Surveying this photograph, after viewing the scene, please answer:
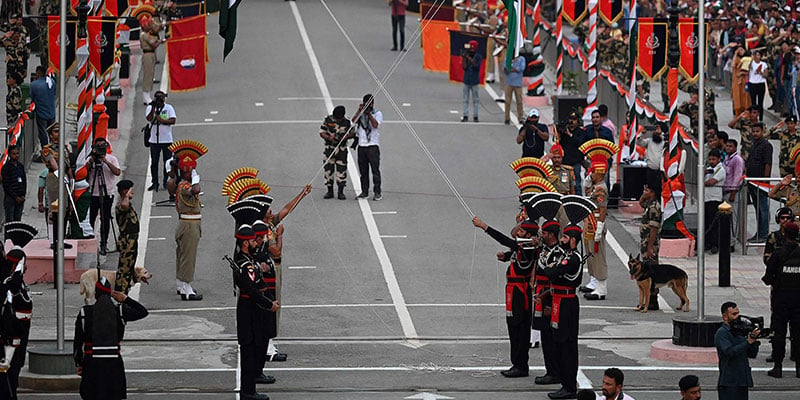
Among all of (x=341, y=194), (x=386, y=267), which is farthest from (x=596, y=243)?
(x=341, y=194)

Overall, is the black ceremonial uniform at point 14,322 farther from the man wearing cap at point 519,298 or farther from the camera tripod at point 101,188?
the camera tripod at point 101,188

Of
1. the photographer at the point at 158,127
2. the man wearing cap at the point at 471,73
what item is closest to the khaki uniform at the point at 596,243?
the photographer at the point at 158,127

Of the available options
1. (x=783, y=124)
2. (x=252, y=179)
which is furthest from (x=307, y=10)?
(x=252, y=179)

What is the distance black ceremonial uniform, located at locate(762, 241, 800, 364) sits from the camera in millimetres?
20594

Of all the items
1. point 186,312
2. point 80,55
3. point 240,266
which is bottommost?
point 186,312

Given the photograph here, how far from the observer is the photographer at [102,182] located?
27422 millimetres

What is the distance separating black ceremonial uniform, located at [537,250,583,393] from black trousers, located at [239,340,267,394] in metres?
3.37

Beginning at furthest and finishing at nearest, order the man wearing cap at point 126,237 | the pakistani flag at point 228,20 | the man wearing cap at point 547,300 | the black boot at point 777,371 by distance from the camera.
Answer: the man wearing cap at point 126,237
the pakistani flag at point 228,20
the black boot at point 777,371
the man wearing cap at point 547,300

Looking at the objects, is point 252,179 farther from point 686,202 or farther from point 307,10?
point 307,10

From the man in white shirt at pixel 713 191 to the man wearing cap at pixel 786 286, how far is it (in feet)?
23.5

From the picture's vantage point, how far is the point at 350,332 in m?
23.1

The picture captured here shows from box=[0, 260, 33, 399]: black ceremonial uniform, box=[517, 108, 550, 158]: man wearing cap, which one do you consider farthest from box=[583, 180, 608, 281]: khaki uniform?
box=[0, 260, 33, 399]: black ceremonial uniform

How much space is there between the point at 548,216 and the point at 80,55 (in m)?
10.6

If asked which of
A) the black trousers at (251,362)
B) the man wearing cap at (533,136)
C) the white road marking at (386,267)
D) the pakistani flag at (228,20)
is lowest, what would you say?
the white road marking at (386,267)
